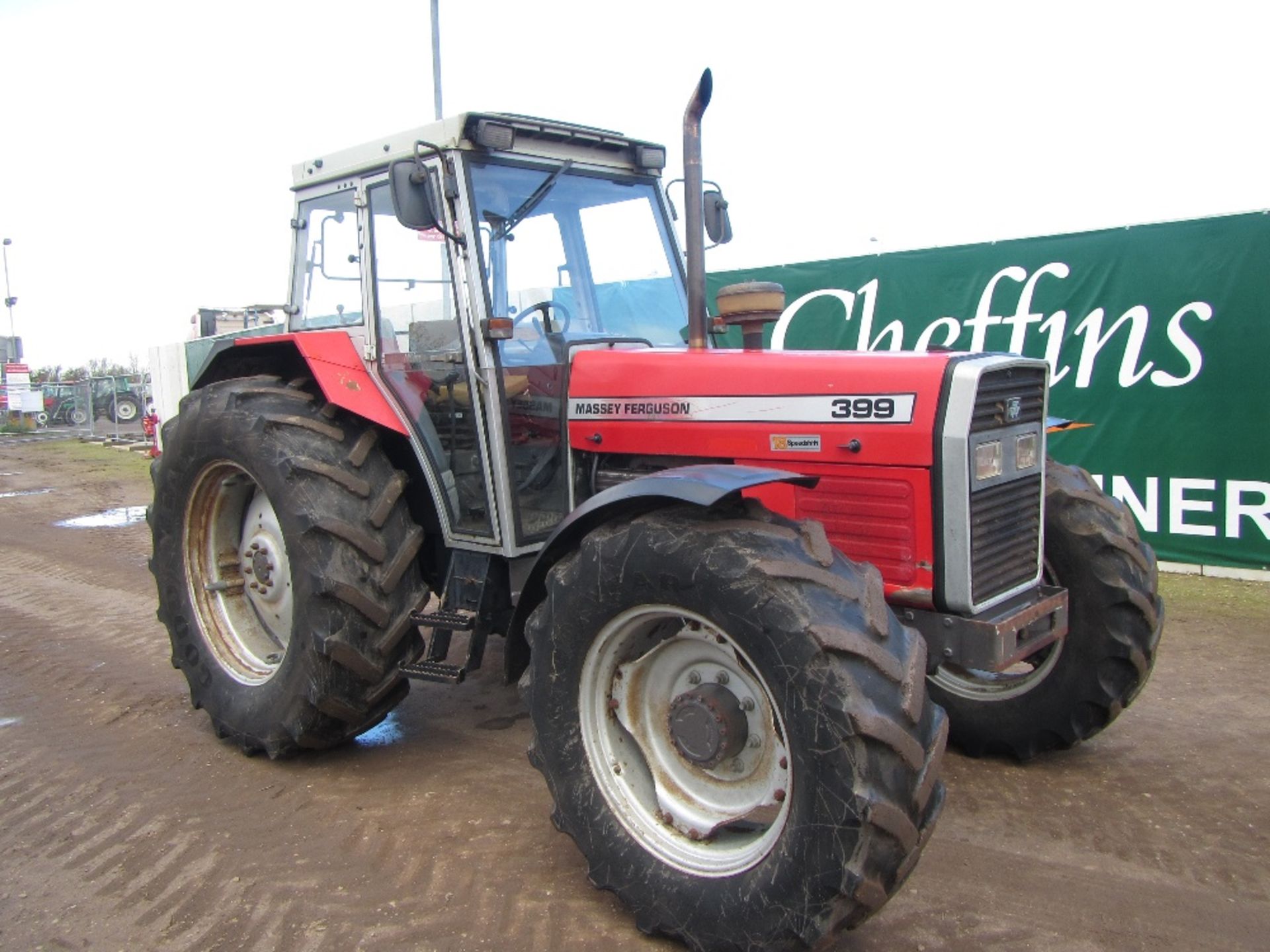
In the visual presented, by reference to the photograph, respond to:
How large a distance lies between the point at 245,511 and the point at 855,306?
5.75 meters

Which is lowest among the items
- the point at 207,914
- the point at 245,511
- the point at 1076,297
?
the point at 207,914

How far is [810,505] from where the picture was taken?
11.3ft

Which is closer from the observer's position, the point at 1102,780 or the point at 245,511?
the point at 1102,780

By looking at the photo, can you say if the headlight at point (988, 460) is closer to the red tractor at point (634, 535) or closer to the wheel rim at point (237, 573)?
the red tractor at point (634, 535)

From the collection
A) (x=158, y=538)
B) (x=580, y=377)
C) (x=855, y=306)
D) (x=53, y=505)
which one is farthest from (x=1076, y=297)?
(x=53, y=505)

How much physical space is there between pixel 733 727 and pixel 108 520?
34.1 ft

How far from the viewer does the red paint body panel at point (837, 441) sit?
126 inches

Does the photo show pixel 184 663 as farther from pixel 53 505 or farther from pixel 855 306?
pixel 53 505

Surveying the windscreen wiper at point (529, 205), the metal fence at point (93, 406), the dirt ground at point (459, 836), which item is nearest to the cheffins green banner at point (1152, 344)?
the dirt ground at point (459, 836)

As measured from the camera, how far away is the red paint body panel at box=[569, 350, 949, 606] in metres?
3.21

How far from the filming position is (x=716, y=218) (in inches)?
180

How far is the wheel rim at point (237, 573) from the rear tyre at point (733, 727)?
6.27 feet

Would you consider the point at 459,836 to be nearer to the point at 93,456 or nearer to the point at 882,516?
the point at 882,516

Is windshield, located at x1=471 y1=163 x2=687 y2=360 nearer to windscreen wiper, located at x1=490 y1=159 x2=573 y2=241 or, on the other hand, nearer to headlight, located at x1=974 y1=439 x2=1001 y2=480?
windscreen wiper, located at x1=490 y1=159 x2=573 y2=241
